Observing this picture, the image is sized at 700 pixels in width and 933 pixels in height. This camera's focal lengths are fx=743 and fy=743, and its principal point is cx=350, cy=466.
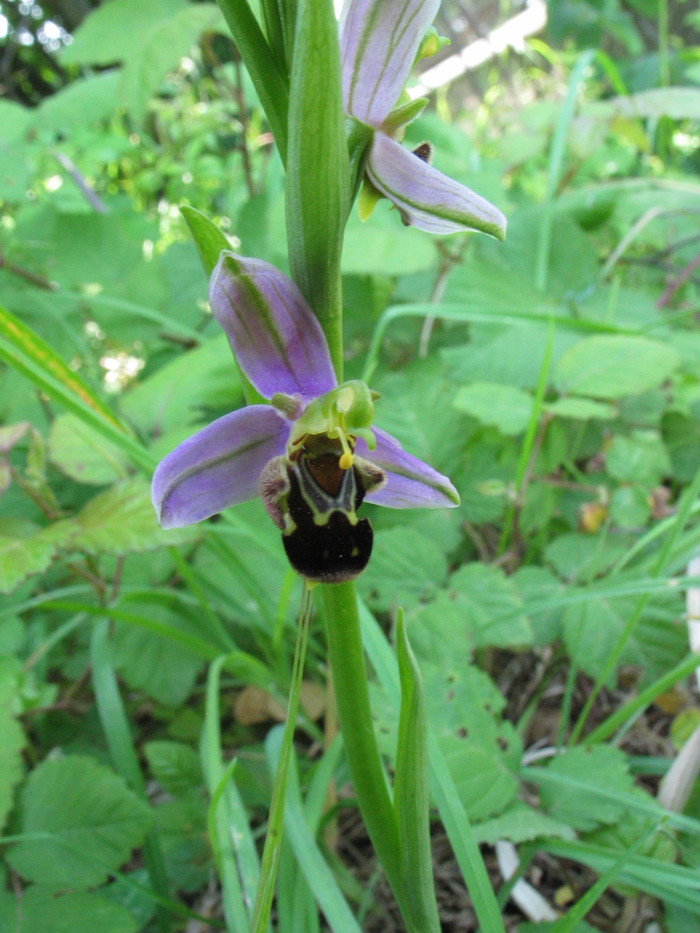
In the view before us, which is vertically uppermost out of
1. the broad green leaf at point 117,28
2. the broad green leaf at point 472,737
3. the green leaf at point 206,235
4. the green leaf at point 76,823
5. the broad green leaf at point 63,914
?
the broad green leaf at point 117,28

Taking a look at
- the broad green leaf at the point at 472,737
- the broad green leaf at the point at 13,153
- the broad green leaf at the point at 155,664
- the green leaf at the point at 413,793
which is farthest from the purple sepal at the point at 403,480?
the broad green leaf at the point at 13,153

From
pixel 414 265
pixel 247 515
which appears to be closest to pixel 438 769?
pixel 247 515

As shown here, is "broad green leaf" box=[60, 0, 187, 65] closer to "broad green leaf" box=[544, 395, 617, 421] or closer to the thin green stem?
"broad green leaf" box=[544, 395, 617, 421]

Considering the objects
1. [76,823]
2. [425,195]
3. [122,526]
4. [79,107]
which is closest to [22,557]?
[122,526]

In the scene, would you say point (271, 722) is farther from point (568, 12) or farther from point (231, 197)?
point (568, 12)

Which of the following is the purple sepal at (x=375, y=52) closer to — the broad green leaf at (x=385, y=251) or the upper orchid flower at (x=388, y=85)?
the upper orchid flower at (x=388, y=85)

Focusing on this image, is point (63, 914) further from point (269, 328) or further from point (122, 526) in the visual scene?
point (269, 328)

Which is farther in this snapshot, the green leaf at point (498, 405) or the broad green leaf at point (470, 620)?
the green leaf at point (498, 405)
